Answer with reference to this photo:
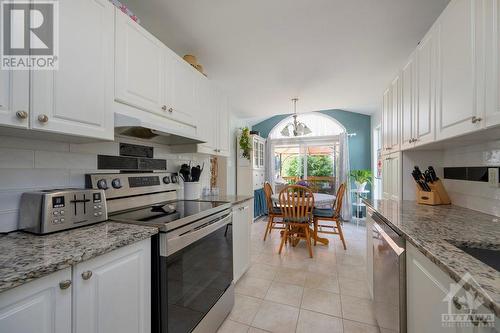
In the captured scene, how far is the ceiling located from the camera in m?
1.60

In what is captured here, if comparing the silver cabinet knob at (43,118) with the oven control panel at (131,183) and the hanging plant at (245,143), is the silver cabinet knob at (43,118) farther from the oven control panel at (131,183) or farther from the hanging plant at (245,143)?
the hanging plant at (245,143)

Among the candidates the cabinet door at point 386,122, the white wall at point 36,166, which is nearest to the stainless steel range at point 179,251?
the white wall at point 36,166

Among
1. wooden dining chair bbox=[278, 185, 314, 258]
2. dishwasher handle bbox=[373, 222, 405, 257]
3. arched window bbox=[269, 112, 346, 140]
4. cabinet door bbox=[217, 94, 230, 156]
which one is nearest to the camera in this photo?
dishwasher handle bbox=[373, 222, 405, 257]

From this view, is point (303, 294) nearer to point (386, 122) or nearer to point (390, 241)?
point (390, 241)

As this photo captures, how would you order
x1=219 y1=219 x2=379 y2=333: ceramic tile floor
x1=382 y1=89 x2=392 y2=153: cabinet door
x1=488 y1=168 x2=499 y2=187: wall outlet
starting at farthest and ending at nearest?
x1=382 y1=89 x2=392 y2=153: cabinet door < x1=219 y1=219 x2=379 y2=333: ceramic tile floor < x1=488 y1=168 x2=499 y2=187: wall outlet

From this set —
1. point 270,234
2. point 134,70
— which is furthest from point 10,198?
point 270,234

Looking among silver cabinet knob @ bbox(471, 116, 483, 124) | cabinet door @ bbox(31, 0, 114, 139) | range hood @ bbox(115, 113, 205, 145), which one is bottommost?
silver cabinet knob @ bbox(471, 116, 483, 124)

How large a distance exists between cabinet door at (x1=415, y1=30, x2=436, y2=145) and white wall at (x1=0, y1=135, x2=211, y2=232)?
2.23m

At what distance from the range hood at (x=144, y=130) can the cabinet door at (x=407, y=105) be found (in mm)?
1767

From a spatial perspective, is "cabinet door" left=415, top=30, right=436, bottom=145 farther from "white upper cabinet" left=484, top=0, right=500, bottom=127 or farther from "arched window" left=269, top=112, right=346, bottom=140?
"arched window" left=269, top=112, right=346, bottom=140

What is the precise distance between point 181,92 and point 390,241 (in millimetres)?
1843

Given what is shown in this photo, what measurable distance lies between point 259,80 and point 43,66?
2339 millimetres

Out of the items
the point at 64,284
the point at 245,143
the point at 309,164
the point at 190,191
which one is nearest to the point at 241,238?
the point at 190,191

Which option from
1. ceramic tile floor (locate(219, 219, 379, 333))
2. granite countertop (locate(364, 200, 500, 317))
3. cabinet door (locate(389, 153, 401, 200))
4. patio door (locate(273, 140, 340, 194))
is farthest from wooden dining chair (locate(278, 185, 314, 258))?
patio door (locate(273, 140, 340, 194))
